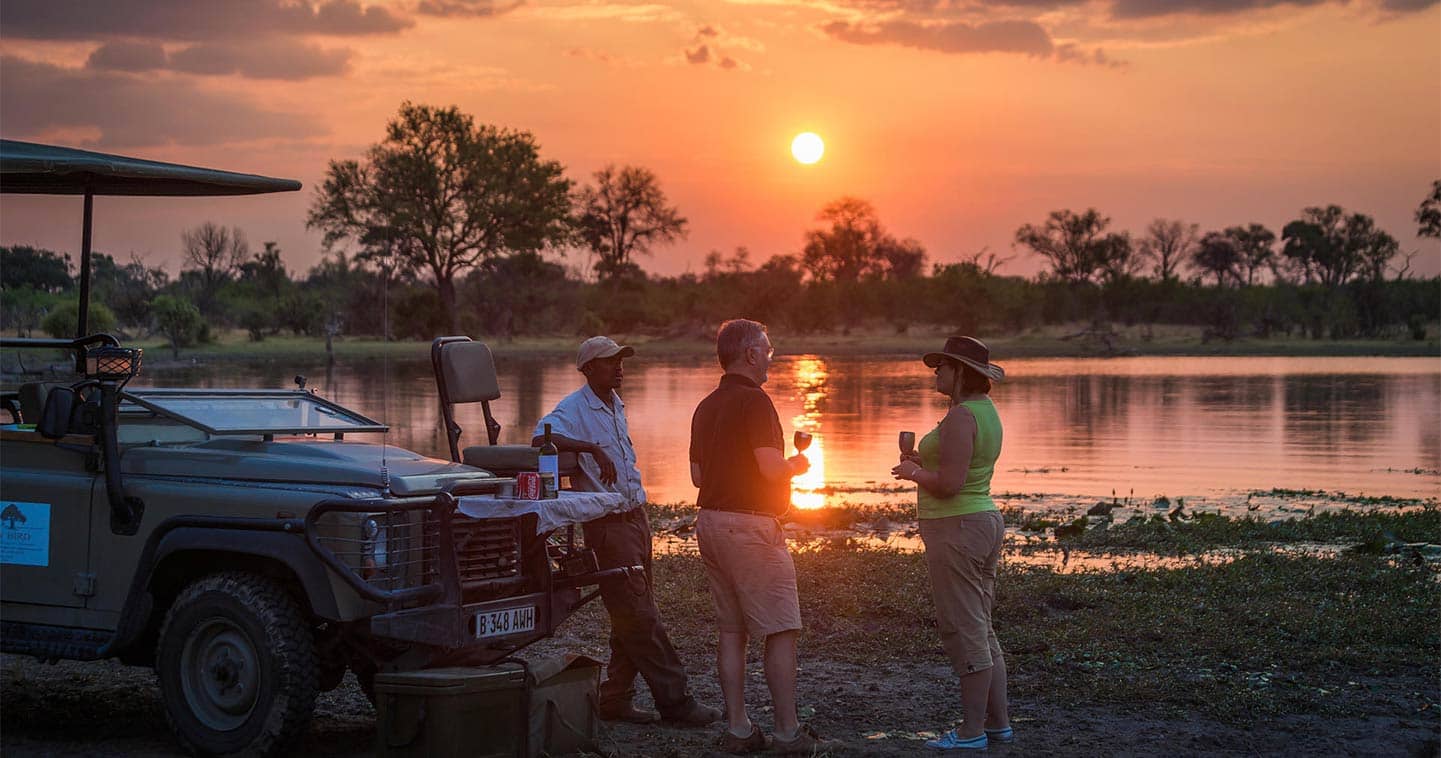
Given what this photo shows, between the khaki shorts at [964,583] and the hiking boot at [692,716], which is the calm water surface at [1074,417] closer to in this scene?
the hiking boot at [692,716]

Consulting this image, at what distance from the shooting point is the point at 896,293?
80.2 meters

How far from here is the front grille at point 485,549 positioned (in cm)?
629

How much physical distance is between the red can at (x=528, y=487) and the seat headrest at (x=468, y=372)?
37.2 inches

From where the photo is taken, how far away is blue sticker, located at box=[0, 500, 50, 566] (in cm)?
665

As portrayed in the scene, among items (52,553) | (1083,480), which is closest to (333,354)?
(1083,480)

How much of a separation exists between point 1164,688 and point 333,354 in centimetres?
5429

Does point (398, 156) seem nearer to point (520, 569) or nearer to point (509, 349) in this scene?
point (509, 349)

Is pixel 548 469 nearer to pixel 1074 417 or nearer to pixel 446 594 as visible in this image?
→ pixel 446 594

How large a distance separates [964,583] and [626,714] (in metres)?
1.76

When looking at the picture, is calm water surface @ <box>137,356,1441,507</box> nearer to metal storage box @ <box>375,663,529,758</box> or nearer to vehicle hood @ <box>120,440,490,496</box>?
vehicle hood @ <box>120,440,490,496</box>

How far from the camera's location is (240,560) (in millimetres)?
6312

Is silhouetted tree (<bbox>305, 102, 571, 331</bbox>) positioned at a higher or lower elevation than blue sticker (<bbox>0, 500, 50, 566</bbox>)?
higher

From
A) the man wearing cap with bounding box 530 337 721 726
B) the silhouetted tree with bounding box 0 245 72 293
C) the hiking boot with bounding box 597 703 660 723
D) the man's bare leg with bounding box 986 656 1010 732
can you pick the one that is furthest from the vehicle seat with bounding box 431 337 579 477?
the silhouetted tree with bounding box 0 245 72 293

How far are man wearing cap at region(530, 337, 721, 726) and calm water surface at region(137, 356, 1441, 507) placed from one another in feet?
4.76
